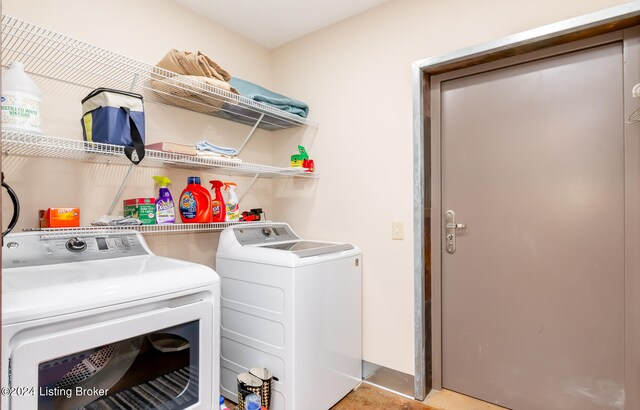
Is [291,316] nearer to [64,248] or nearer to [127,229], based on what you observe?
[127,229]

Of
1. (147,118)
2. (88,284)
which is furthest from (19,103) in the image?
(147,118)

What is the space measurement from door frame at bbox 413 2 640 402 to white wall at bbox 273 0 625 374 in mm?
73

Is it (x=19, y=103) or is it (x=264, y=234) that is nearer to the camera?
(x=19, y=103)

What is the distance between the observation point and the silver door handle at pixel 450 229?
83.9 inches

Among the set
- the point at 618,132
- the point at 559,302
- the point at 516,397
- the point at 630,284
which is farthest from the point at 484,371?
the point at 618,132

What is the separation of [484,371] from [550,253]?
79 cm

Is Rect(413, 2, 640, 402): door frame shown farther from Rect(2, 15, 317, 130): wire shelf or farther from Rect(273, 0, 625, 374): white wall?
Rect(2, 15, 317, 130): wire shelf

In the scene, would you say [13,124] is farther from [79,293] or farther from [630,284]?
[630,284]

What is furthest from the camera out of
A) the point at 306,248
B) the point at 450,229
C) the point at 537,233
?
the point at 450,229

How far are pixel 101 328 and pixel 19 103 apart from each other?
2.80 ft

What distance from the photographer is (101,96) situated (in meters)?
1.51

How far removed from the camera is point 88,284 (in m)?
1.12

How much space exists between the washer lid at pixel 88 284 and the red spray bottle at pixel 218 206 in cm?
59

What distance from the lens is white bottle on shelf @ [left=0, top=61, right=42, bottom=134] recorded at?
1219mm
